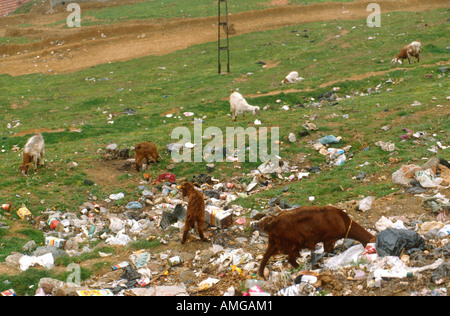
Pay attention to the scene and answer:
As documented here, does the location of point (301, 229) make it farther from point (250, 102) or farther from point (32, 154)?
point (250, 102)

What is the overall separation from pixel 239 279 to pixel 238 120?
34.9 ft

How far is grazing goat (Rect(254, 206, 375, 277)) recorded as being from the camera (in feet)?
24.7

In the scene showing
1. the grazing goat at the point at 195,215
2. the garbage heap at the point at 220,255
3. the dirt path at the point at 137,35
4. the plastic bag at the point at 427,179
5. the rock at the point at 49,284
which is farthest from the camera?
the dirt path at the point at 137,35

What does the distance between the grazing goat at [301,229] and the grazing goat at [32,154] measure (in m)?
8.61

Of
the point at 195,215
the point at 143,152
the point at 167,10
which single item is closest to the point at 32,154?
the point at 143,152

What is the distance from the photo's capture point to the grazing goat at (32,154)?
13.4 meters

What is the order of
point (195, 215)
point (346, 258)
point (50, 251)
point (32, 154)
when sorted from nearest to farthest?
point (346, 258) → point (50, 251) → point (195, 215) → point (32, 154)

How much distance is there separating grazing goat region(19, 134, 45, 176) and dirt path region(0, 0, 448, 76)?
17386 mm

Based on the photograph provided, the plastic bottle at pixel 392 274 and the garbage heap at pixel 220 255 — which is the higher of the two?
the plastic bottle at pixel 392 274

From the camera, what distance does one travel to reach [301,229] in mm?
7547

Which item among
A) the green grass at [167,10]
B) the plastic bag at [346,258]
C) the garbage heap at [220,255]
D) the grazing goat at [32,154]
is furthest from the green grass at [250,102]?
the green grass at [167,10]

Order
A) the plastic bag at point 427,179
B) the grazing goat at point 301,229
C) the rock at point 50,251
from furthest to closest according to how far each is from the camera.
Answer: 1. the plastic bag at point 427,179
2. the rock at point 50,251
3. the grazing goat at point 301,229

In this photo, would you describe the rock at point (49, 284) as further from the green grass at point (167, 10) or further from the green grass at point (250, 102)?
the green grass at point (167, 10)

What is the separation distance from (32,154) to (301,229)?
9187 mm
